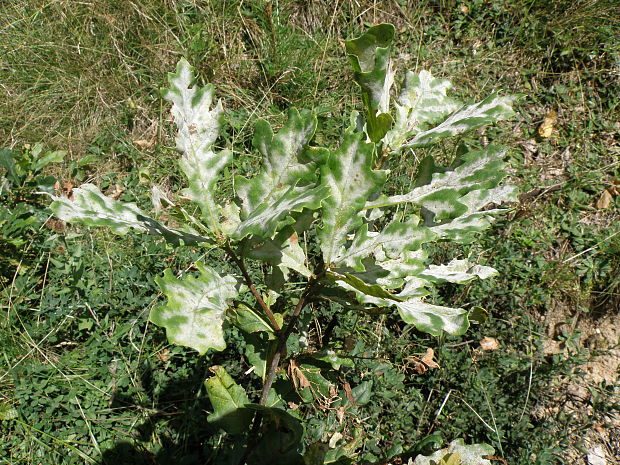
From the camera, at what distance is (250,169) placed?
11.6 ft

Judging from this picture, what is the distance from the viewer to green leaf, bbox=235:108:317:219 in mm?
1054

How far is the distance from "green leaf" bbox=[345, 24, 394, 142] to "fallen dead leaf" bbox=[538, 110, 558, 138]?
317 centimetres

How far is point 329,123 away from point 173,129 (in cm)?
109

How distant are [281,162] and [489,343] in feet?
7.67

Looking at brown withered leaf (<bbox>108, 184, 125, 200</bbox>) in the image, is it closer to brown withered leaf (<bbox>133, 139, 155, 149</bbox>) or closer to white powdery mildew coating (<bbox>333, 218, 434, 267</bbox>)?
brown withered leaf (<bbox>133, 139, 155, 149</bbox>)

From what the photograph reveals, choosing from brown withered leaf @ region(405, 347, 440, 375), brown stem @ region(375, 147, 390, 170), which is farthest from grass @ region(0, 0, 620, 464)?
brown stem @ region(375, 147, 390, 170)

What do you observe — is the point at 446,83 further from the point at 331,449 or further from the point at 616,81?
the point at 616,81

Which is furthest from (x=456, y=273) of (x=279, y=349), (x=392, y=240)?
(x=279, y=349)

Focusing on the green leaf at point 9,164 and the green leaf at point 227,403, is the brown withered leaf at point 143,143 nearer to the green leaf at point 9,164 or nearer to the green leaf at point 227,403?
the green leaf at point 9,164

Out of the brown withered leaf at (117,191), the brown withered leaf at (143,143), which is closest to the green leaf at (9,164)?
the brown withered leaf at (117,191)

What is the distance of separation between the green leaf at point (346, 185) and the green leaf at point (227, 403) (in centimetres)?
55

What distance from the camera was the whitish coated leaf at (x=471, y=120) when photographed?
43.0 inches

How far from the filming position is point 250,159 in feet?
11.8

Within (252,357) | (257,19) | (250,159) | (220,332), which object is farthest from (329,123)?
(220,332)
